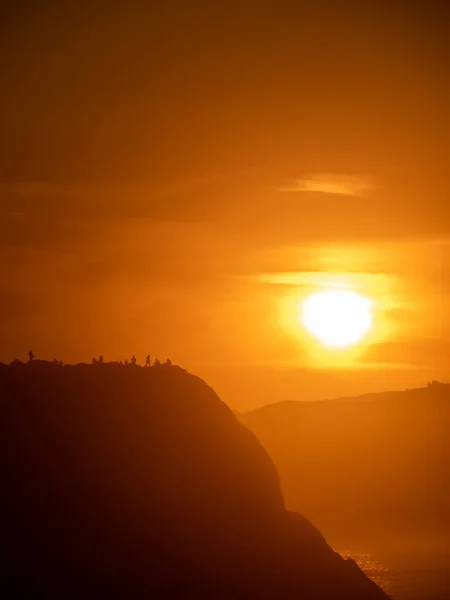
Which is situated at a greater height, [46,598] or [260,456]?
[260,456]

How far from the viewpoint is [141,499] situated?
127 m

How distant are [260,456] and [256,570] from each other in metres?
23.5

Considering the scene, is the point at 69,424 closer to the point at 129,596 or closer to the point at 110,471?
the point at 110,471

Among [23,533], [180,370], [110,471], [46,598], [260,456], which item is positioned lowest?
[46,598]

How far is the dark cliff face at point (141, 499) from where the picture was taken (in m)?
115

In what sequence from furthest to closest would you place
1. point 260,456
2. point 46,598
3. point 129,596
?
point 260,456 → point 129,596 → point 46,598

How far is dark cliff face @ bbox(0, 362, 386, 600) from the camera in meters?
115

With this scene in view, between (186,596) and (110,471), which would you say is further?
(110,471)

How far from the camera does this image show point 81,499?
122m

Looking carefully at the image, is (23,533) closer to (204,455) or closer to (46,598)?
(46,598)

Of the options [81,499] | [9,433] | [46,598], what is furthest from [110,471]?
[46,598]

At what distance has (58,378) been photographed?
13488cm

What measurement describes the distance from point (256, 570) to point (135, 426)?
26.4 metres

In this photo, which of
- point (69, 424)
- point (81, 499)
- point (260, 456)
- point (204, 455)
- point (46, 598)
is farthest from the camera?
point (260, 456)
